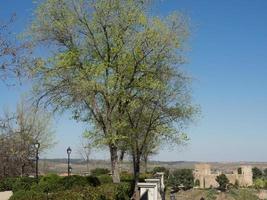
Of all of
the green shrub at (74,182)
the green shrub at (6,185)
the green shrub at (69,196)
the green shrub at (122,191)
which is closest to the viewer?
the green shrub at (69,196)

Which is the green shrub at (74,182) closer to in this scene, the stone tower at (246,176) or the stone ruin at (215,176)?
the stone ruin at (215,176)

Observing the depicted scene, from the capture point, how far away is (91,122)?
2314 cm

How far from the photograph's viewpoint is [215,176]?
335ft

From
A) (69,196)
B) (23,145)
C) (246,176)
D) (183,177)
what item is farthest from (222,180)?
(69,196)

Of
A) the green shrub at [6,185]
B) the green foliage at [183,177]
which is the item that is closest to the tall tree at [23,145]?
the green shrub at [6,185]

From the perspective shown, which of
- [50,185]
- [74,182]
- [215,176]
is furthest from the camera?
[215,176]

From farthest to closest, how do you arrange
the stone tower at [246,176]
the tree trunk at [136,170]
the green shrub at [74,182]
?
the stone tower at [246,176]
the tree trunk at [136,170]
the green shrub at [74,182]

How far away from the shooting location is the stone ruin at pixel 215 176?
100463 mm

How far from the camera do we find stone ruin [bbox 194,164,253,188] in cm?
10046

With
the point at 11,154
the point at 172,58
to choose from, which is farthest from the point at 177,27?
the point at 11,154

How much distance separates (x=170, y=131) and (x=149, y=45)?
5554 millimetres

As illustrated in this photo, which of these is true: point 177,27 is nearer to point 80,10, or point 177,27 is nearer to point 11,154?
point 80,10

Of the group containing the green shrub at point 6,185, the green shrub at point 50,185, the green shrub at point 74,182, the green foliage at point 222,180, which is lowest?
the green foliage at point 222,180

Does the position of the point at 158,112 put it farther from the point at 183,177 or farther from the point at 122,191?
the point at 183,177
